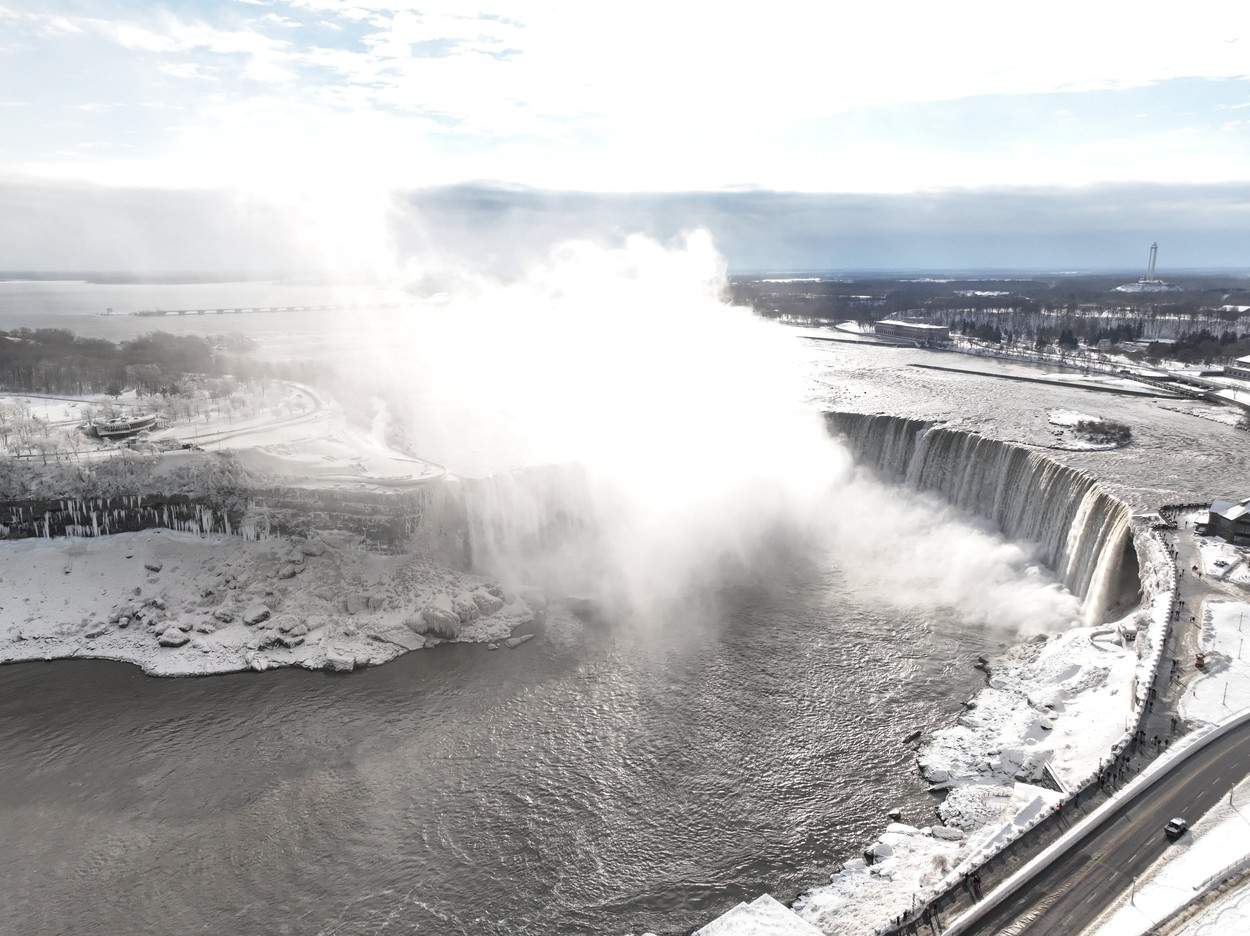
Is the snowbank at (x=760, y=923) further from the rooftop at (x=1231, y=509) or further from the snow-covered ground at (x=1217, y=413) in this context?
the snow-covered ground at (x=1217, y=413)

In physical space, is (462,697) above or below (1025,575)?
below

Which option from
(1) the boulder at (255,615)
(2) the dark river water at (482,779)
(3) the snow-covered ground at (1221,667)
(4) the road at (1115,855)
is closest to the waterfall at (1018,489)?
(3) the snow-covered ground at (1221,667)

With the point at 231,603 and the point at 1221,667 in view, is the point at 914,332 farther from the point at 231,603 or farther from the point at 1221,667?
the point at 231,603

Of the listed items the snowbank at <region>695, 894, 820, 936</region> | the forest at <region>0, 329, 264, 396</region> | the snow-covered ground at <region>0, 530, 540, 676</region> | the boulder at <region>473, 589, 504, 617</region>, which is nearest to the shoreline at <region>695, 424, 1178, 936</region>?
the snowbank at <region>695, 894, 820, 936</region>

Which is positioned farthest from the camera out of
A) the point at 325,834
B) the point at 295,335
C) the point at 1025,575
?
the point at 295,335

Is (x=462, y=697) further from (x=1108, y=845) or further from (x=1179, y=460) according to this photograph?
(x=1179, y=460)

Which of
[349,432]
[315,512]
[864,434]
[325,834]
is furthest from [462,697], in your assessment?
[864,434]

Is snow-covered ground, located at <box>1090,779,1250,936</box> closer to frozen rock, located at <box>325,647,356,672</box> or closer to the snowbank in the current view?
the snowbank

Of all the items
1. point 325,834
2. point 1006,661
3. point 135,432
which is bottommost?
point 325,834
